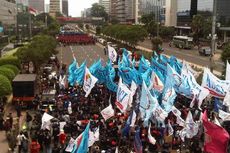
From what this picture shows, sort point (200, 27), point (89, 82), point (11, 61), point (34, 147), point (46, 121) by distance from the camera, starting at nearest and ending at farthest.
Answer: point (34, 147) < point (46, 121) < point (89, 82) < point (11, 61) < point (200, 27)

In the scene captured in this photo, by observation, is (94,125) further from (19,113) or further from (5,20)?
(5,20)

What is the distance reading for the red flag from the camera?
1178 centimetres

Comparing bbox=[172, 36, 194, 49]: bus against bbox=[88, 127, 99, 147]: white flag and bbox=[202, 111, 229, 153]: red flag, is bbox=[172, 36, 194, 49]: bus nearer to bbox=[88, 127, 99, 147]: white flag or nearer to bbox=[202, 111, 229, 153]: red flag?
bbox=[88, 127, 99, 147]: white flag

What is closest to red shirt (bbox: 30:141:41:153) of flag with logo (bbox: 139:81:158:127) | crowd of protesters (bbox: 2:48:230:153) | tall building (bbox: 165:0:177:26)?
crowd of protesters (bbox: 2:48:230:153)

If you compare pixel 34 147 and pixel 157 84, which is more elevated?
pixel 157 84

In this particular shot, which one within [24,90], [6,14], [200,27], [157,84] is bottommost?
[24,90]

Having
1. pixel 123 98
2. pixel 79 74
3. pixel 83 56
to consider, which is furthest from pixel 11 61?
pixel 83 56

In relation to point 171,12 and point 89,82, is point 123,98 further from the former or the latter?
point 171,12

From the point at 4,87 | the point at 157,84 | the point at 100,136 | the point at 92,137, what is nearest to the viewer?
the point at 92,137

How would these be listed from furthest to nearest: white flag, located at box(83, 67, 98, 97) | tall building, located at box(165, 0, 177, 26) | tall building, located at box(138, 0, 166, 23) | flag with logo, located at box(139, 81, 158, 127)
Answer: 1. tall building, located at box(138, 0, 166, 23)
2. tall building, located at box(165, 0, 177, 26)
3. white flag, located at box(83, 67, 98, 97)
4. flag with logo, located at box(139, 81, 158, 127)

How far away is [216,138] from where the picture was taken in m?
11.9

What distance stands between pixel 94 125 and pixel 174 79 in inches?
201

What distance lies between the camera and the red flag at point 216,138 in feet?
38.7

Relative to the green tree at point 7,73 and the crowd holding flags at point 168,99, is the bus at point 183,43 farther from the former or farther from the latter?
the crowd holding flags at point 168,99
